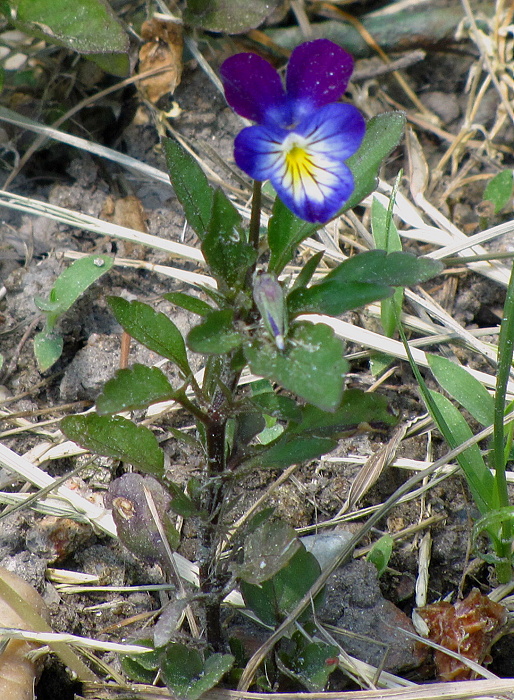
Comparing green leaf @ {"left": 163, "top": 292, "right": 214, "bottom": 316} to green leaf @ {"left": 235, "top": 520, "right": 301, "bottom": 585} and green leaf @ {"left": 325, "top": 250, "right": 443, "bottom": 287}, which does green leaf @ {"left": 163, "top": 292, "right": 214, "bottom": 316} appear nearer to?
green leaf @ {"left": 325, "top": 250, "right": 443, "bottom": 287}

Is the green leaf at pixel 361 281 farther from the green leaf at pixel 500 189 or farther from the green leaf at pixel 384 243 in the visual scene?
the green leaf at pixel 500 189

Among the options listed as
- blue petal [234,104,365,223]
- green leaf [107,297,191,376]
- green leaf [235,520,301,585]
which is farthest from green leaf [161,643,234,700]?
blue petal [234,104,365,223]

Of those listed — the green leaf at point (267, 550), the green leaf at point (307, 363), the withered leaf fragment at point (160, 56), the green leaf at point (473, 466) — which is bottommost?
the green leaf at point (473, 466)

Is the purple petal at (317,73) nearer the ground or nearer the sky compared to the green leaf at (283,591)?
nearer the sky

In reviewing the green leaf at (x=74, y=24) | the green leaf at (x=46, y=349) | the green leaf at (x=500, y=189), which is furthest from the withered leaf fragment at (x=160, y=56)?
the green leaf at (x=500, y=189)

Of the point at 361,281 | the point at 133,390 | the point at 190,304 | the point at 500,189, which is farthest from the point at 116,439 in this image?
the point at 500,189

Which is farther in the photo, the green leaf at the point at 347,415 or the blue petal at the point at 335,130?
the green leaf at the point at 347,415

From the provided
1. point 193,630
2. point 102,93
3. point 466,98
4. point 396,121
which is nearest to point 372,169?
point 396,121

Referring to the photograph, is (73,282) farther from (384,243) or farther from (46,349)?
(384,243)
